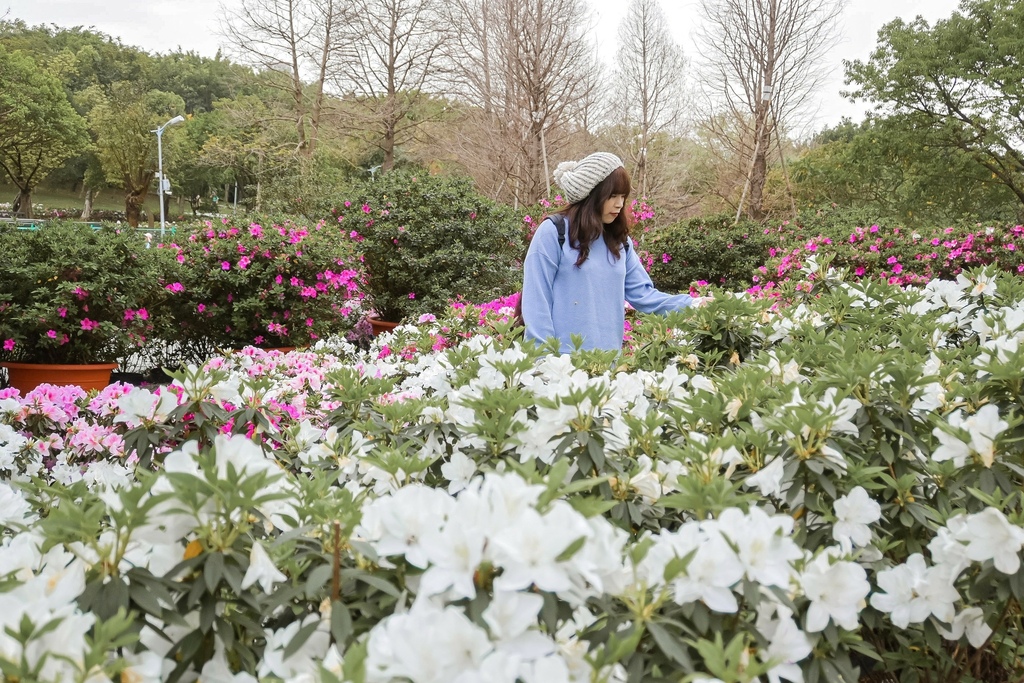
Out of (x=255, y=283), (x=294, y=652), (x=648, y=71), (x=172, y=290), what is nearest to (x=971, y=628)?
(x=294, y=652)

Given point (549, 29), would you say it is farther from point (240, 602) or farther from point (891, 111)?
point (240, 602)

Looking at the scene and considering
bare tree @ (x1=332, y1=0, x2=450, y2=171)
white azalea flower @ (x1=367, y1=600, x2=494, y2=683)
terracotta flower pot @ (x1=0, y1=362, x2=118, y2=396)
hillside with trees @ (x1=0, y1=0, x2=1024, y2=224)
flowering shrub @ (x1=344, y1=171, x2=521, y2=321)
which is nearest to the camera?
white azalea flower @ (x1=367, y1=600, x2=494, y2=683)

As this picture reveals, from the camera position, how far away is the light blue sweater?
3.08 metres

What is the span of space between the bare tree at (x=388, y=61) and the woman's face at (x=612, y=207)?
73.4ft

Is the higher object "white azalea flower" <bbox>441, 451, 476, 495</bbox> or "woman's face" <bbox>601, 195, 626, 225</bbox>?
"woman's face" <bbox>601, 195, 626, 225</bbox>

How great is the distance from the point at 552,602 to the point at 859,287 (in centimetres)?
276

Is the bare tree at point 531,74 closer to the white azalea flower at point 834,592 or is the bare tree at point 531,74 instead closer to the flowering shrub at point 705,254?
the flowering shrub at point 705,254

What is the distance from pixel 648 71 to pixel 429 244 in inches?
661

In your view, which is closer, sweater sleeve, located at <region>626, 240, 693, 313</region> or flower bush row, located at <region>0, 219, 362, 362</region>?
sweater sleeve, located at <region>626, 240, 693, 313</region>

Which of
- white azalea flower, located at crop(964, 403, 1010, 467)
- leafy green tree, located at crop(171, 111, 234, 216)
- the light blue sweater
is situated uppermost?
leafy green tree, located at crop(171, 111, 234, 216)

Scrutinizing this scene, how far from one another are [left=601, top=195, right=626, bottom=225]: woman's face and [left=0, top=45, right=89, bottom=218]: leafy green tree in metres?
36.5

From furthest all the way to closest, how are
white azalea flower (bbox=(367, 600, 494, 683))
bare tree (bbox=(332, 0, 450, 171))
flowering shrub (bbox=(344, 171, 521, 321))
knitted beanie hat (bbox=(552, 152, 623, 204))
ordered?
bare tree (bbox=(332, 0, 450, 171)) → flowering shrub (bbox=(344, 171, 521, 321)) → knitted beanie hat (bbox=(552, 152, 623, 204)) → white azalea flower (bbox=(367, 600, 494, 683))

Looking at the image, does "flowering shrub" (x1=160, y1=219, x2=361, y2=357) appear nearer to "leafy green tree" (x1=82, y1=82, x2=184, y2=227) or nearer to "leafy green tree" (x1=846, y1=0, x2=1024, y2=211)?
"leafy green tree" (x1=846, y1=0, x2=1024, y2=211)

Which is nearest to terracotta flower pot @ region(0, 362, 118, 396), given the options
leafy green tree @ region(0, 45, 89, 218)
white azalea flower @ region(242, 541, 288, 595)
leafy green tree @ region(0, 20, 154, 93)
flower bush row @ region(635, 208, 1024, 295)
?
flower bush row @ region(635, 208, 1024, 295)
